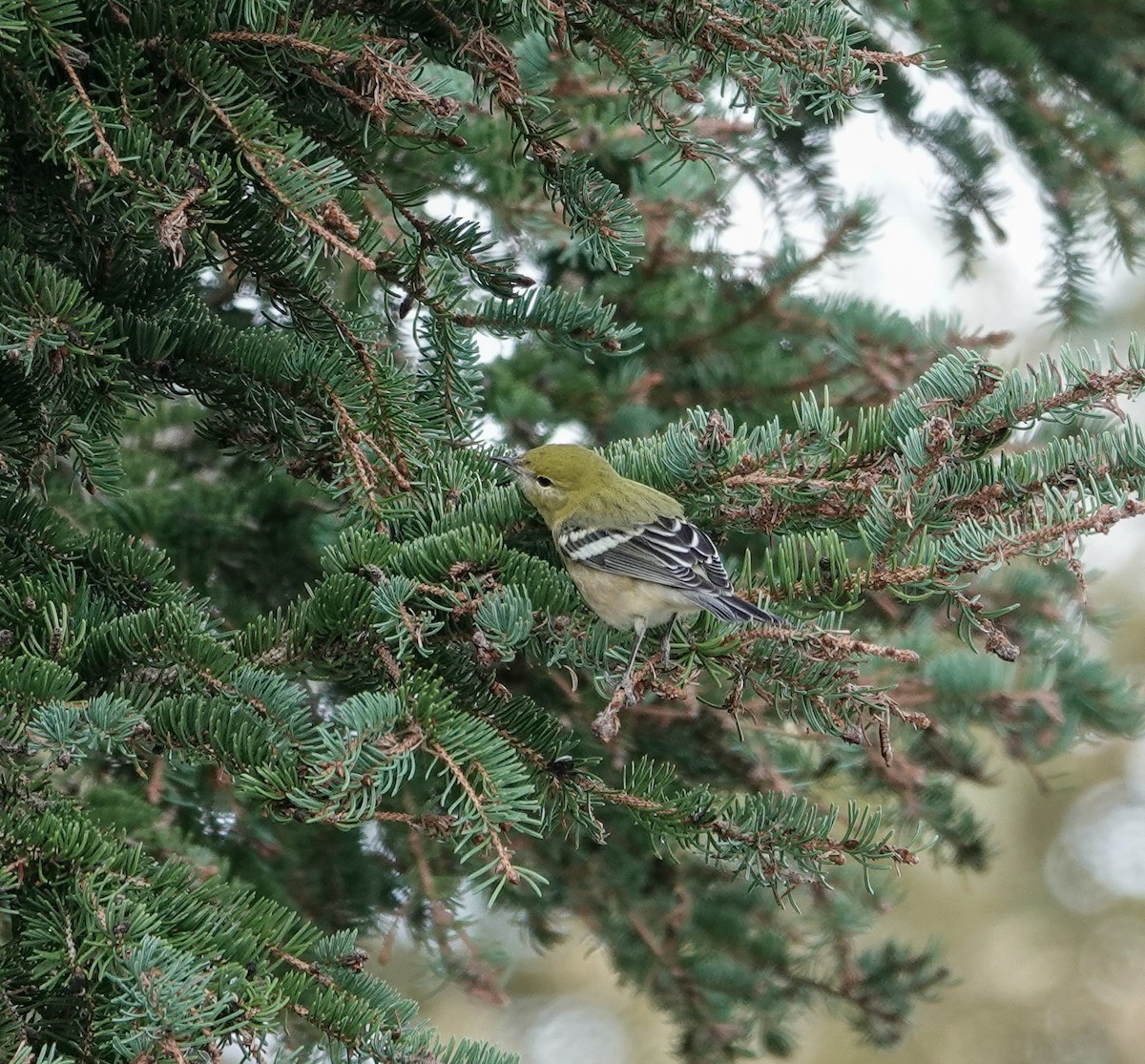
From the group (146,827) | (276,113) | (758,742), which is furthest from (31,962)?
(758,742)

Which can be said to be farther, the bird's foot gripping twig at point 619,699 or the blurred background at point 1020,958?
the blurred background at point 1020,958

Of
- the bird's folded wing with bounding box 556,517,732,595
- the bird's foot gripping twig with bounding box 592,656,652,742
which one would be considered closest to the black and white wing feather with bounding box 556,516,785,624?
the bird's folded wing with bounding box 556,517,732,595

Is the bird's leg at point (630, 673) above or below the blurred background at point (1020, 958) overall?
above

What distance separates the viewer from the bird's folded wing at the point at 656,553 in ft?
9.99

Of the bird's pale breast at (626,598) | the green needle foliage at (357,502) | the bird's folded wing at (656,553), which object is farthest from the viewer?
the bird's folded wing at (656,553)

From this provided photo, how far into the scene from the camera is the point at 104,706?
1.90 m

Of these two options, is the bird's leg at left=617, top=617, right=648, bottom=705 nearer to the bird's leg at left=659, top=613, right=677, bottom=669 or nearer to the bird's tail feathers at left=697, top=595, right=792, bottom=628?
the bird's leg at left=659, top=613, right=677, bottom=669

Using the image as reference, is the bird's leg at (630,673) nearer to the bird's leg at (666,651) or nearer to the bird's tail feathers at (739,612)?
the bird's leg at (666,651)

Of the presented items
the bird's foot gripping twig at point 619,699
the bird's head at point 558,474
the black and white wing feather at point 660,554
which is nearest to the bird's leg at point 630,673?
the bird's foot gripping twig at point 619,699

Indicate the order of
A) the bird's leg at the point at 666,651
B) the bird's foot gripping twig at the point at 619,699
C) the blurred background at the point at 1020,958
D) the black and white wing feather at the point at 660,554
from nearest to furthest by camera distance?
the bird's foot gripping twig at the point at 619,699 < the bird's leg at the point at 666,651 < the black and white wing feather at the point at 660,554 < the blurred background at the point at 1020,958

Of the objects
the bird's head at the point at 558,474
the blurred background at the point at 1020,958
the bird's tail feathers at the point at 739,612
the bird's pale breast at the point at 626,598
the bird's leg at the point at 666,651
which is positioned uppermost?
the bird's tail feathers at the point at 739,612

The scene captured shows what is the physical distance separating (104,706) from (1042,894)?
451 inches

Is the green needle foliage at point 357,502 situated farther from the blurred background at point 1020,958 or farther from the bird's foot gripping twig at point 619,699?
the blurred background at point 1020,958

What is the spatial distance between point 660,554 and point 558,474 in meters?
0.41
